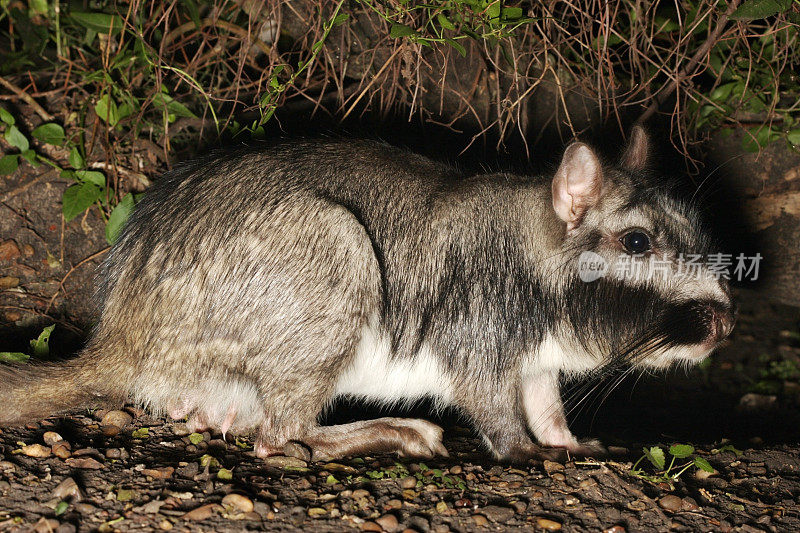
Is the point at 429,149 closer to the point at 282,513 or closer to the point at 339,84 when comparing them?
the point at 339,84

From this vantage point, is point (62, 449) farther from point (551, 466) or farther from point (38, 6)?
point (38, 6)

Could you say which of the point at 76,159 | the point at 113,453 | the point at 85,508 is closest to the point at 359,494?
the point at 85,508

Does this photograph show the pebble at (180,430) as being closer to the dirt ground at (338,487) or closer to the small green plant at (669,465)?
the dirt ground at (338,487)

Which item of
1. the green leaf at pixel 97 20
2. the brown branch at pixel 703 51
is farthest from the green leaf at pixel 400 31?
the green leaf at pixel 97 20

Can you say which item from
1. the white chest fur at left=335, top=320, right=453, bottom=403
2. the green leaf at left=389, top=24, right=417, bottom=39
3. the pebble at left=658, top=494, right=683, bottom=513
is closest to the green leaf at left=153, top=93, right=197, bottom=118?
the green leaf at left=389, top=24, right=417, bottom=39

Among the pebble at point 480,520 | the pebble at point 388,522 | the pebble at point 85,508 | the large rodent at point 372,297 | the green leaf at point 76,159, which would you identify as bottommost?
the pebble at point 85,508

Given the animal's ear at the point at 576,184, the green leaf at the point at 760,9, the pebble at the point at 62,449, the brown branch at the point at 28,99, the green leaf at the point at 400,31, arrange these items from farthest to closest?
the brown branch at the point at 28,99 < the green leaf at the point at 400,31 < the green leaf at the point at 760,9 < the animal's ear at the point at 576,184 < the pebble at the point at 62,449
